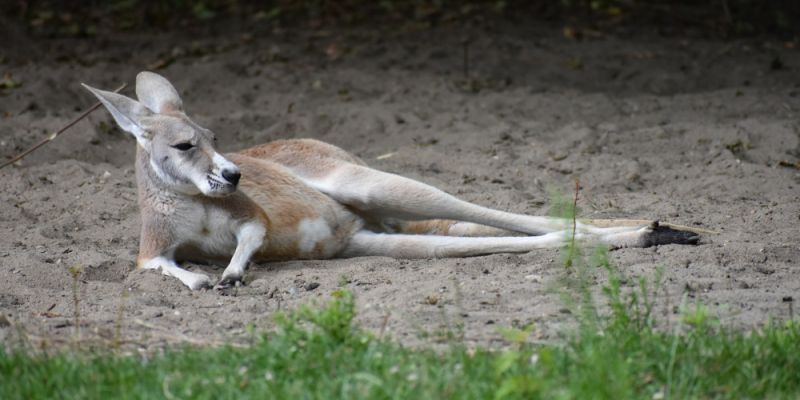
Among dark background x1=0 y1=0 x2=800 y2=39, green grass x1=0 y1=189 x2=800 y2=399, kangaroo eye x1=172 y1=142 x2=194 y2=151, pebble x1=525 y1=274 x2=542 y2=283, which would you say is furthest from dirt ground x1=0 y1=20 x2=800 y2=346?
kangaroo eye x1=172 y1=142 x2=194 y2=151

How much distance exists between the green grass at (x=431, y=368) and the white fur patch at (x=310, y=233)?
193 cm

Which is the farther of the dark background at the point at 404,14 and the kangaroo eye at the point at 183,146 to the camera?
the dark background at the point at 404,14

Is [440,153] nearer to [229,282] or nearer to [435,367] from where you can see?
[229,282]

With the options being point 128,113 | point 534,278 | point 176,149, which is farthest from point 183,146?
point 534,278

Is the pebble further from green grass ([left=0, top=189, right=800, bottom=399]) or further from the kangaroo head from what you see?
the kangaroo head

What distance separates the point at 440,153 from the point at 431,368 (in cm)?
441

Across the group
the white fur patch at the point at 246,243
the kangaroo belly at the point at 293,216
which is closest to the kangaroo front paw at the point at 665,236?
the kangaroo belly at the point at 293,216

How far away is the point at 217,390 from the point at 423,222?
2.92 meters

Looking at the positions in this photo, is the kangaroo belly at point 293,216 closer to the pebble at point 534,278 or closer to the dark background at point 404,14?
the pebble at point 534,278

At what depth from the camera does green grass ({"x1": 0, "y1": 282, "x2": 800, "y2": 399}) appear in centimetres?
318

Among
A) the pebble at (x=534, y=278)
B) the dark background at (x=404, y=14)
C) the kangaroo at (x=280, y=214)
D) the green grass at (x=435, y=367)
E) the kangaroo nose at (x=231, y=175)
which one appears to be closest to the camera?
the green grass at (x=435, y=367)

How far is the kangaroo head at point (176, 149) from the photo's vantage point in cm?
519

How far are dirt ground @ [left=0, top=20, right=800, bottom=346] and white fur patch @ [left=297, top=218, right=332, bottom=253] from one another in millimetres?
206

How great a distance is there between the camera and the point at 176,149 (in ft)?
17.6
